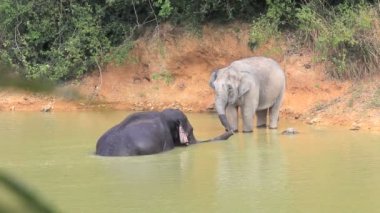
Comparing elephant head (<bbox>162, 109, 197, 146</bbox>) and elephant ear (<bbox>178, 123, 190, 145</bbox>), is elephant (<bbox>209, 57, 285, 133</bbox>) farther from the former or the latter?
elephant ear (<bbox>178, 123, 190, 145</bbox>)

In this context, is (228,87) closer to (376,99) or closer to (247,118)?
(247,118)

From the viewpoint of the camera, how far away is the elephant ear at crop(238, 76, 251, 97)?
1077 centimetres

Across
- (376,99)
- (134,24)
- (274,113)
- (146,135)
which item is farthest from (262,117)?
(134,24)

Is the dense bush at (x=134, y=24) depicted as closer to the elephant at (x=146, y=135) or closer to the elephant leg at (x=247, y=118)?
the elephant leg at (x=247, y=118)

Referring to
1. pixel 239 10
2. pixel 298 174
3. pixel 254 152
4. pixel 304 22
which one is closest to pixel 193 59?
pixel 239 10

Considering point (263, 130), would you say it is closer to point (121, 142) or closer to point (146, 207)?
point (121, 142)

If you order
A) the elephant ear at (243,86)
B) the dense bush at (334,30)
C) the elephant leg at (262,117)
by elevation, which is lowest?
the elephant leg at (262,117)

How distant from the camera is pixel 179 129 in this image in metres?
9.16

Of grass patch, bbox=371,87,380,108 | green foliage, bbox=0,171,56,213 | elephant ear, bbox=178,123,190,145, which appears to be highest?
green foliage, bbox=0,171,56,213

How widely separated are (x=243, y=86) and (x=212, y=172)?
357 cm

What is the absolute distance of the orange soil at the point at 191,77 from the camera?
12805 mm

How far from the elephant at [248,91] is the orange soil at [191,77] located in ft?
3.22

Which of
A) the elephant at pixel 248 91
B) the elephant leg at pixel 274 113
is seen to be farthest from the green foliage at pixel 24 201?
the elephant leg at pixel 274 113

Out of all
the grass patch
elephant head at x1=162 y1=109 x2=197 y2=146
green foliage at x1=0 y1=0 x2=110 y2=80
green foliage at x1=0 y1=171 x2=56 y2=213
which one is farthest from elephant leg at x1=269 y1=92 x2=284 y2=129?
green foliage at x1=0 y1=171 x2=56 y2=213
